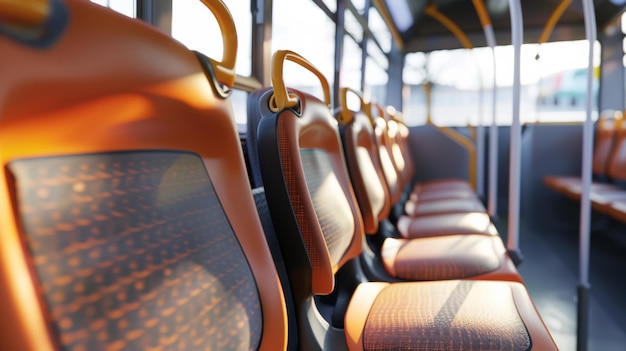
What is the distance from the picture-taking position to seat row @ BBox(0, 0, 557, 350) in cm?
36

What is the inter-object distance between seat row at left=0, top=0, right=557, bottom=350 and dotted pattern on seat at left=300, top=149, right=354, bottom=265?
0.10m

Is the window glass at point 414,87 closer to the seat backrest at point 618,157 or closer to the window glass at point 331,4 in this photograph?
the seat backrest at point 618,157

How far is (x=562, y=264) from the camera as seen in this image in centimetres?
306

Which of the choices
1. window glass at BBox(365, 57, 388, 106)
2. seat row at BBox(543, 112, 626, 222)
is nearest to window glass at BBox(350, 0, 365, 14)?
window glass at BBox(365, 57, 388, 106)

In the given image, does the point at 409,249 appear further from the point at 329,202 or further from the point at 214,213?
the point at 214,213

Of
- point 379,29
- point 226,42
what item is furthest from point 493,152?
point 226,42

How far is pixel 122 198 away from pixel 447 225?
1.85 metres

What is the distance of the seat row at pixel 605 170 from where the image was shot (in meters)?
3.65

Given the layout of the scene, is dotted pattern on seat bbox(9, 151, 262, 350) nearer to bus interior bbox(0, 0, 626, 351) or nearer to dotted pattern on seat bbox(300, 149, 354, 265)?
bus interior bbox(0, 0, 626, 351)

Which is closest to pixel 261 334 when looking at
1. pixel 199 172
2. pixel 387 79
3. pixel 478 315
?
pixel 199 172

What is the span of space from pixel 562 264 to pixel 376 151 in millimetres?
1750

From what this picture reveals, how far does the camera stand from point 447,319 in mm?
979

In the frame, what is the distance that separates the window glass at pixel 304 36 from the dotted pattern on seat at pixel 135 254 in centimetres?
139

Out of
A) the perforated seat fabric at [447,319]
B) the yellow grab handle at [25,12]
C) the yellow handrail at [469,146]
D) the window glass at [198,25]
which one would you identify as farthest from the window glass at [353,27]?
the yellow grab handle at [25,12]
